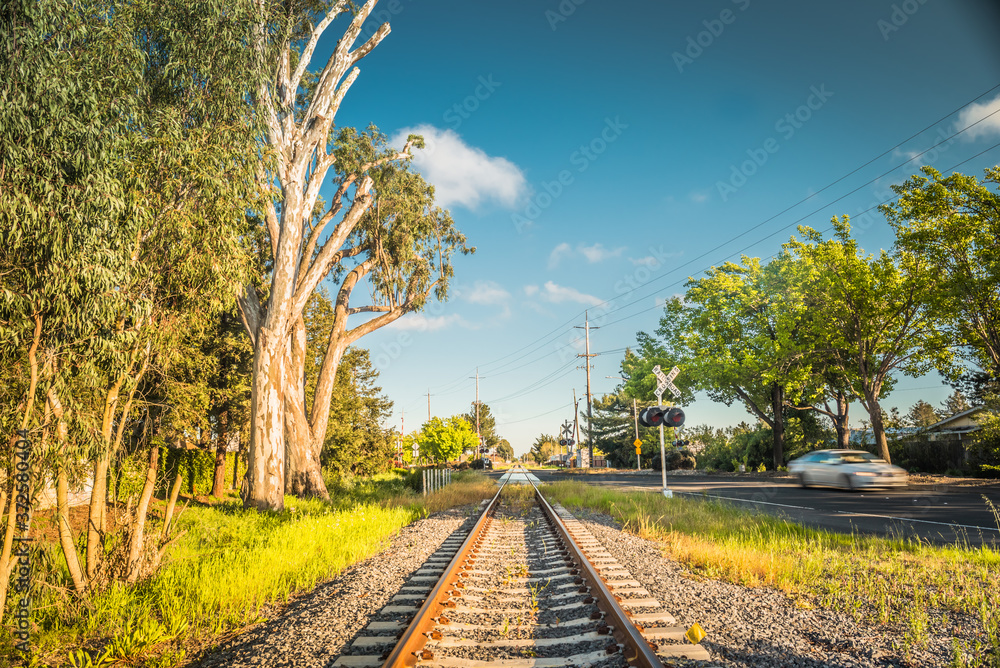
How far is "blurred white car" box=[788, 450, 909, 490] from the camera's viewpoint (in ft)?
57.4

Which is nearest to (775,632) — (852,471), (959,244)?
(852,471)

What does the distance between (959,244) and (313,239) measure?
81.9 ft

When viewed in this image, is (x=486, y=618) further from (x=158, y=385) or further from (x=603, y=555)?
(x=158, y=385)

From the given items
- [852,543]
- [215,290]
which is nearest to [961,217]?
[852,543]

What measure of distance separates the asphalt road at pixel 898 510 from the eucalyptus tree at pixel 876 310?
715 cm

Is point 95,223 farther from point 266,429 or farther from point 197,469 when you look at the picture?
point 197,469

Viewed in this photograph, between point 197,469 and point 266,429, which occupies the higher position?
point 266,429

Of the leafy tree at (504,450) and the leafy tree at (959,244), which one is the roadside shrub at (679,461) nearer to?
the leafy tree at (959,244)

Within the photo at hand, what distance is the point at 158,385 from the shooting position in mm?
7145

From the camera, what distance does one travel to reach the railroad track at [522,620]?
148 inches

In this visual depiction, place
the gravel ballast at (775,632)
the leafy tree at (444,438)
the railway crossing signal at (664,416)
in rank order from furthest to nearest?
the leafy tree at (444,438) → the railway crossing signal at (664,416) → the gravel ballast at (775,632)

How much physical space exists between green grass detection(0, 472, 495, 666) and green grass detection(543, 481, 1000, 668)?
197 inches

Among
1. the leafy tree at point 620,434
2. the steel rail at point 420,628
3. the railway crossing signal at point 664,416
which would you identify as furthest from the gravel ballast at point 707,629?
the leafy tree at point 620,434

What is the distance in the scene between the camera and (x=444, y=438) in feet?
140
